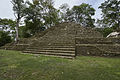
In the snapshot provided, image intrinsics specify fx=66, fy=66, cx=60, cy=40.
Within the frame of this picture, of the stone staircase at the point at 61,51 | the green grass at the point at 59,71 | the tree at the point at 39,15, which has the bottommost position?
the green grass at the point at 59,71

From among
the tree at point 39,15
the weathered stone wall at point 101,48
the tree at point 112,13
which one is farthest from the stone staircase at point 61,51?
the tree at point 112,13

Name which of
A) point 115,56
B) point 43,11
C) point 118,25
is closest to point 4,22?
Answer: point 43,11

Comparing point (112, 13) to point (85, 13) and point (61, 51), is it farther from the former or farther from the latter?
point (61, 51)

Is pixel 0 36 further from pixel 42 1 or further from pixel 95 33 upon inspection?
pixel 95 33

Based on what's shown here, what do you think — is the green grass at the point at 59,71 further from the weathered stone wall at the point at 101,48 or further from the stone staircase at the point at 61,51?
the weathered stone wall at the point at 101,48

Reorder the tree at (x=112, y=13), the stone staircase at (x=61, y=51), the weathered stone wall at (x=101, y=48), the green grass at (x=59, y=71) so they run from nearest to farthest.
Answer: the green grass at (x=59, y=71) → the stone staircase at (x=61, y=51) → the weathered stone wall at (x=101, y=48) → the tree at (x=112, y=13)

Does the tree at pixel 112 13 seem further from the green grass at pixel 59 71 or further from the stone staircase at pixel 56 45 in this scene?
the green grass at pixel 59 71

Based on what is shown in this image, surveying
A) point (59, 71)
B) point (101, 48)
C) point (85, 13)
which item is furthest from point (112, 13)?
point (59, 71)

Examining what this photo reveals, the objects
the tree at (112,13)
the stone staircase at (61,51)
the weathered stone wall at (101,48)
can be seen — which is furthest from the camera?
the tree at (112,13)

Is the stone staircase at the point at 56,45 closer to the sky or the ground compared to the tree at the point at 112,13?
closer to the ground

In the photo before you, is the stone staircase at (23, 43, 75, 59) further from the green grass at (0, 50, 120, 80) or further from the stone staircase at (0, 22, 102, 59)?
the green grass at (0, 50, 120, 80)

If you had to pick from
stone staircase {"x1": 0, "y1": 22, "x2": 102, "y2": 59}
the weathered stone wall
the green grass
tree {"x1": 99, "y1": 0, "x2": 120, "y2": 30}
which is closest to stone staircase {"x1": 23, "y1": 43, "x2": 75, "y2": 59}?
stone staircase {"x1": 0, "y1": 22, "x2": 102, "y2": 59}

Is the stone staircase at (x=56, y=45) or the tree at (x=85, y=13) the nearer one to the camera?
the stone staircase at (x=56, y=45)

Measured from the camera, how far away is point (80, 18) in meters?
22.1
